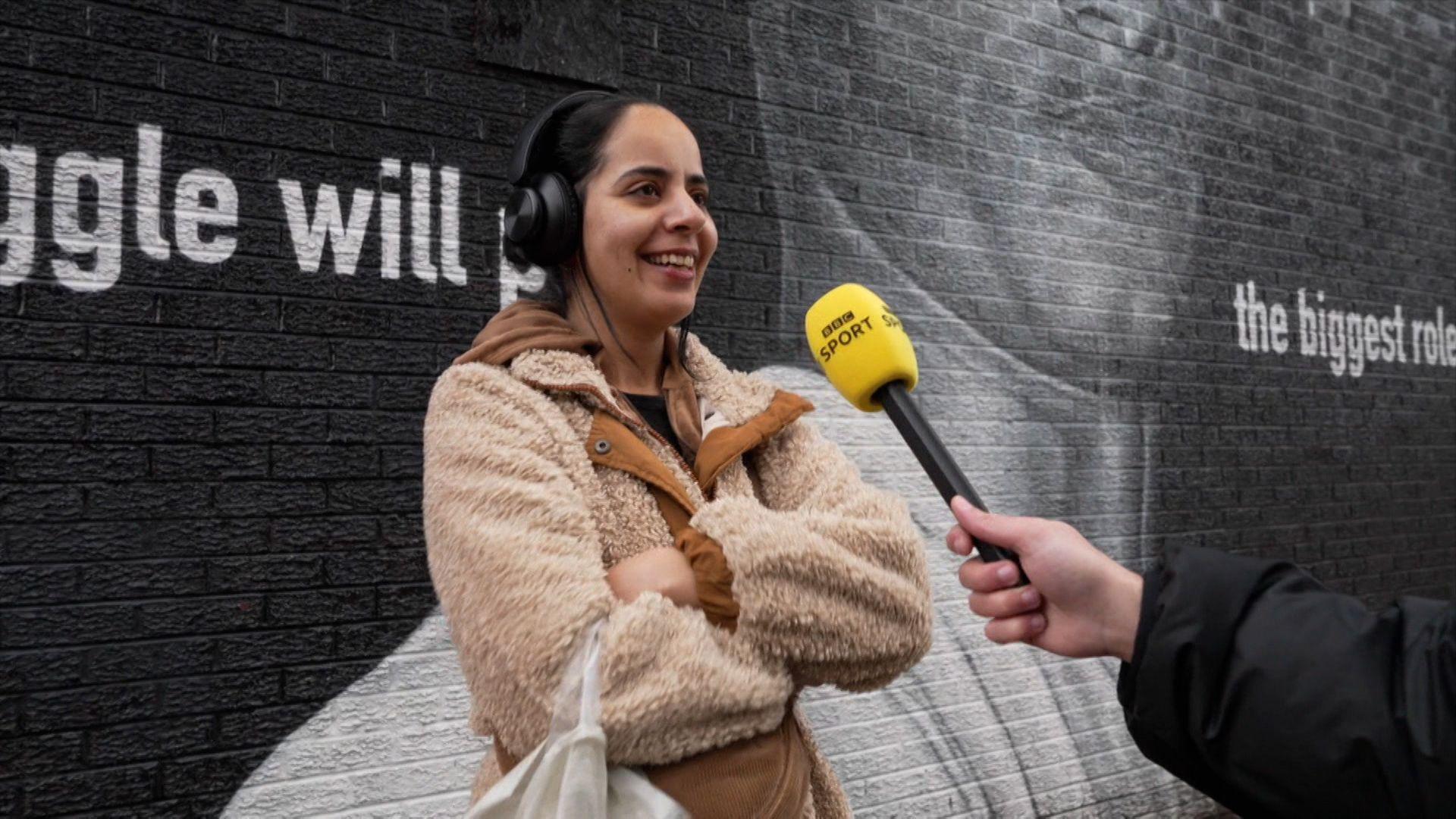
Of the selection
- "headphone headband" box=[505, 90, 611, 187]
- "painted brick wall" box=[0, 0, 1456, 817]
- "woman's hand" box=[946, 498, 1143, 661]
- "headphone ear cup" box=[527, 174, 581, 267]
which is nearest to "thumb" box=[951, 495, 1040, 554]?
"woman's hand" box=[946, 498, 1143, 661]

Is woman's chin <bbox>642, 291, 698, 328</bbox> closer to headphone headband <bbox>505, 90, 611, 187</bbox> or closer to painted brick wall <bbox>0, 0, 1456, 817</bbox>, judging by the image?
headphone headband <bbox>505, 90, 611, 187</bbox>

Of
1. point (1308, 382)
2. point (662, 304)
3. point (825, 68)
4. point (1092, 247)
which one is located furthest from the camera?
point (1308, 382)

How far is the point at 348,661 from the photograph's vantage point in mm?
2871

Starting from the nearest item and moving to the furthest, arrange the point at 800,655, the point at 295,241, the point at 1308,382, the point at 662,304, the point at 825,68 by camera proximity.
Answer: the point at 800,655 < the point at 662,304 < the point at 295,241 < the point at 825,68 < the point at 1308,382

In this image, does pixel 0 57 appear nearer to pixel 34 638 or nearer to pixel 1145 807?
pixel 34 638

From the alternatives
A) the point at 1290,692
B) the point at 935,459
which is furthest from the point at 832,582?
the point at 1290,692

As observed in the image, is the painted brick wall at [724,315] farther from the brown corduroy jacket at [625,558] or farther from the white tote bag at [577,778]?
the white tote bag at [577,778]

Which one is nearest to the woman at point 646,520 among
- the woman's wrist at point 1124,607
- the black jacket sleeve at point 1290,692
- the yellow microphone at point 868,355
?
the yellow microphone at point 868,355

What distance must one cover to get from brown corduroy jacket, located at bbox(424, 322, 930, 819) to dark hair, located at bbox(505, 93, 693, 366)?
300 mm

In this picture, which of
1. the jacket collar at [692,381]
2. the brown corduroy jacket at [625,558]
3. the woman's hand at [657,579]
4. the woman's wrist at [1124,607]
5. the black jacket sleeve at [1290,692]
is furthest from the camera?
the jacket collar at [692,381]

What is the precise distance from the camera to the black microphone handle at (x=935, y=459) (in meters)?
1.43

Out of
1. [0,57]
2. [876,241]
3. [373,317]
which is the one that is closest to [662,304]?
[373,317]

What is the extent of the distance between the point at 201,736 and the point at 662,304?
66.6 inches

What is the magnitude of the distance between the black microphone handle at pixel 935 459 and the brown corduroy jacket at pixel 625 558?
179 millimetres
